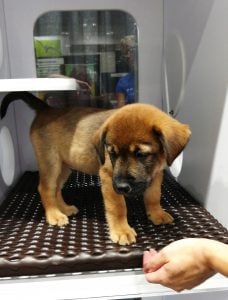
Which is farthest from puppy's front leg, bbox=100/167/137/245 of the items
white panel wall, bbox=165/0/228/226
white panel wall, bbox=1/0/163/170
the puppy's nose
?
white panel wall, bbox=1/0/163/170

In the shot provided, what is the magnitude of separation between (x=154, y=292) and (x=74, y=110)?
0.62m

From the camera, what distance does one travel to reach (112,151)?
2.78 feet

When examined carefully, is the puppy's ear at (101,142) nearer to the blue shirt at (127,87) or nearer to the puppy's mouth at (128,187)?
the puppy's mouth at (128,187)

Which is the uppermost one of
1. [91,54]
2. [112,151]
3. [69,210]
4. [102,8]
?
[102,8]

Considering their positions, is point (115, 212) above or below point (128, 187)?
below

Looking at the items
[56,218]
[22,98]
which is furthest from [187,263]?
[22,98]

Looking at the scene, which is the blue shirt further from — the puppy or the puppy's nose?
the puppy's nose

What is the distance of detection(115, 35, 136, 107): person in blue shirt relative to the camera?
1388 millimetres

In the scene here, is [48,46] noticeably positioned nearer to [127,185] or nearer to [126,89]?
[126,89]

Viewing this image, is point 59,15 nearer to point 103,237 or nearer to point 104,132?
point 104,132

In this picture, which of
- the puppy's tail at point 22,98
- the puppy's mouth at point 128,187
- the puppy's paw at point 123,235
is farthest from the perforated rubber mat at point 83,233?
the puppy's tail at point 22,98

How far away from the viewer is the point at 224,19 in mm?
833

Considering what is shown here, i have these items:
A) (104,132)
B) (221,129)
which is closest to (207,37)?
(221,129)

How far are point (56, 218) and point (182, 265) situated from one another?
44 centimetres
